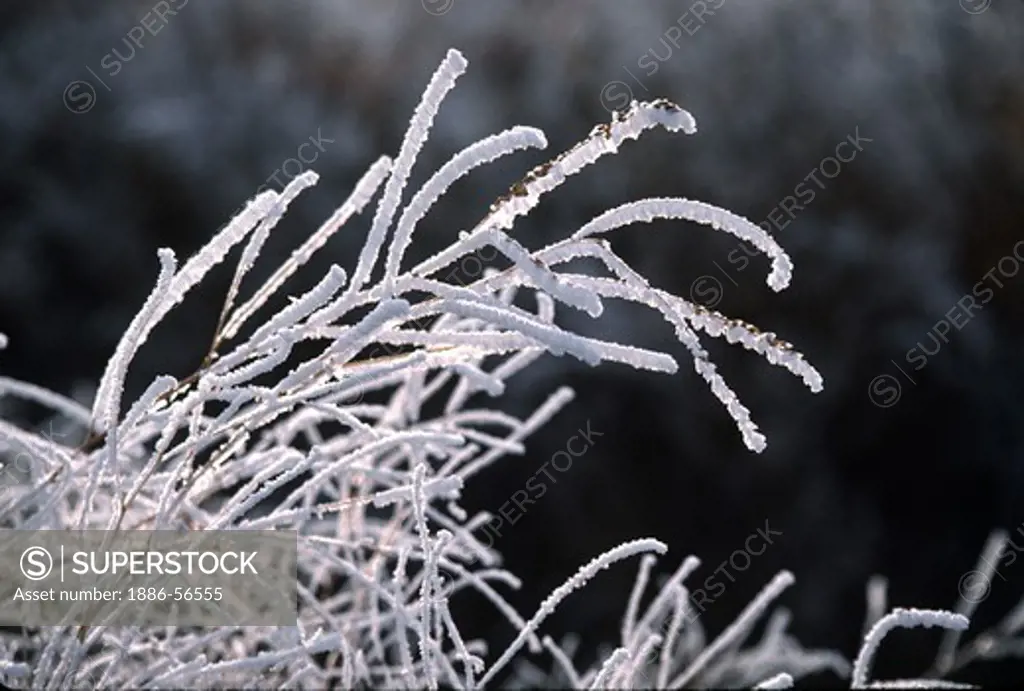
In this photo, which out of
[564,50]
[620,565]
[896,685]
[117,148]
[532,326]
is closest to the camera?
[532,326]

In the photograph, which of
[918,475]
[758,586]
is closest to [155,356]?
[758,586]

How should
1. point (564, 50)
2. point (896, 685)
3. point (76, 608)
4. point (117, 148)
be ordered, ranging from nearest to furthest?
point (76, 608)
point (896, 685)
point (117, 148)
point (564, 50)

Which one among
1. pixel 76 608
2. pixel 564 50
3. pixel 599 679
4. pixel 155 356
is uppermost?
pixel 564 50

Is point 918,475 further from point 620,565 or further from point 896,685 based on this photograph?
point 896,685

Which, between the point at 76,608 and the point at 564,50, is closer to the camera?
the point at 76,608

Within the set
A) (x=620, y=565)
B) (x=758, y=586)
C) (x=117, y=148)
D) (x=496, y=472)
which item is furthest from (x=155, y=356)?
(x=758, y=586)

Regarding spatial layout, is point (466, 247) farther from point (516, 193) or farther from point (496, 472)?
point (496, 472)

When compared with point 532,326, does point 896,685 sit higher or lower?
lower
